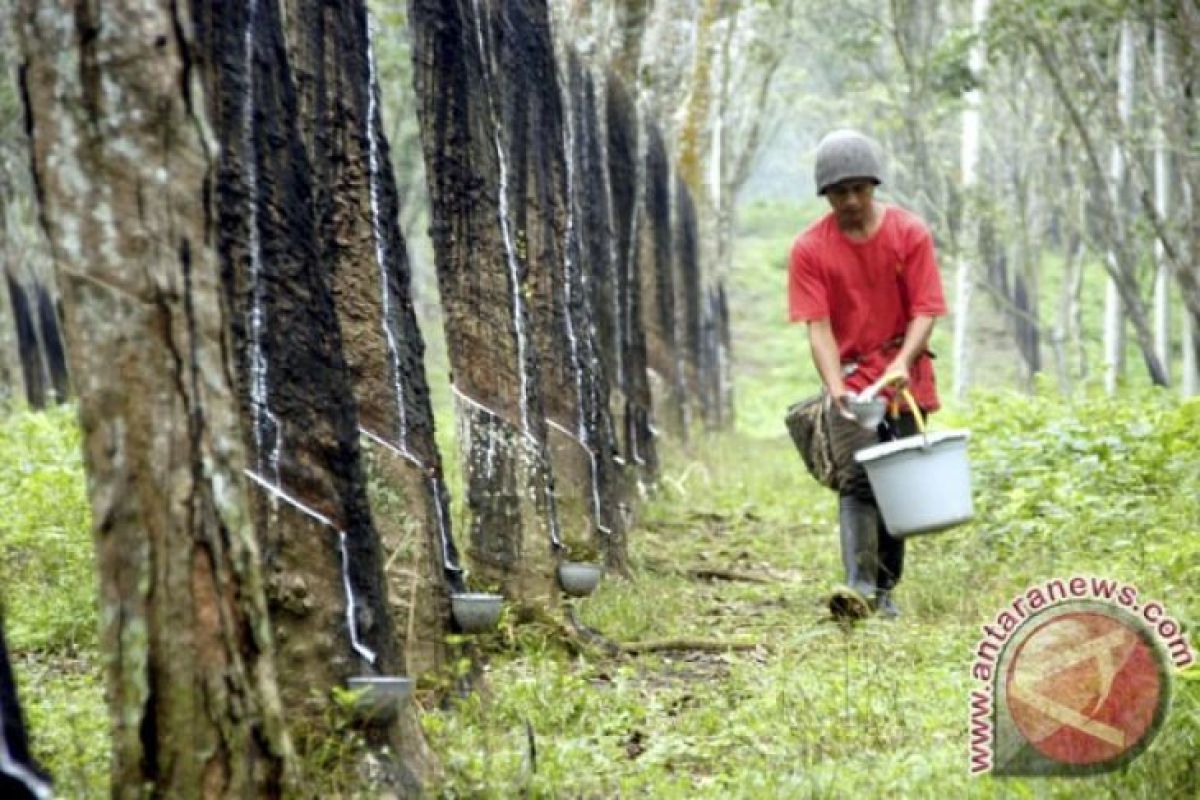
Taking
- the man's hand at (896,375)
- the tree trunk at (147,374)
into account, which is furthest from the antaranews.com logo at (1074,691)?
the man's hand at (896,375)

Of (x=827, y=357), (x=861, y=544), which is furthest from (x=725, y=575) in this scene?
(x=827, y=357)

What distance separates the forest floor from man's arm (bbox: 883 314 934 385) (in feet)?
3.18

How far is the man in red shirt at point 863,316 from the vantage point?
8.00m

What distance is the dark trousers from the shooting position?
8109 millimetres

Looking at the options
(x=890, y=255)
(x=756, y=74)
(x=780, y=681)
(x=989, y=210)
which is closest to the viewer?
(x=780, y=681)

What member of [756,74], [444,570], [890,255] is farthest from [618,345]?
[756,74]

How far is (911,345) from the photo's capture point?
795 cm

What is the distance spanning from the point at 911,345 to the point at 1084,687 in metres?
3.52

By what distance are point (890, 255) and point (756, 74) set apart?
3186 centimetres

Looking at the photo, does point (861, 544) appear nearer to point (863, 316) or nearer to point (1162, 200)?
point (863, 316)

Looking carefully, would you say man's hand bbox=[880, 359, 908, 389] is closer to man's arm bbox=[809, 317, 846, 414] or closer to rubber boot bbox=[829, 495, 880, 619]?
man's arm bbox=[809, 317, 846, 414]

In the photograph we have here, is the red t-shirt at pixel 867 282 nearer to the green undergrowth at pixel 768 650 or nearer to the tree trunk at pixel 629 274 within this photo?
the green undergrowth at pixel 768 650

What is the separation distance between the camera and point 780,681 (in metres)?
6.16

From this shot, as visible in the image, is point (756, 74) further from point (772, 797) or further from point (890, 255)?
point (772, 797)
